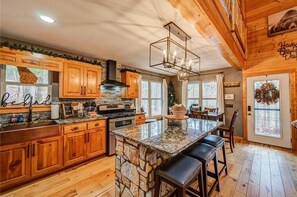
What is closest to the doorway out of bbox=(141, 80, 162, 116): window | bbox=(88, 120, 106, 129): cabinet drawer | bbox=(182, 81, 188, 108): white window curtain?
bbox=(182, 81, 188, 108): white window curtain

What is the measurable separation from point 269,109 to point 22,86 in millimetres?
6187

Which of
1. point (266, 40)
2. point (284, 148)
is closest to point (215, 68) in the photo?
point (266, 40)

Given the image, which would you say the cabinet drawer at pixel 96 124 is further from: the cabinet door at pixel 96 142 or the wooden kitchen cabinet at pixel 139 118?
the wooden kitchen cabinet at pixel 139 118

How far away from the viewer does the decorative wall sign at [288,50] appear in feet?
11.6

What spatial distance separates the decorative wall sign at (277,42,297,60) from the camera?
3.52m

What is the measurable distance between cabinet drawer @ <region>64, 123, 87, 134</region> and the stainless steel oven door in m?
0.64

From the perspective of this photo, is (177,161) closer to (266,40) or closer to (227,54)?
(227,54)

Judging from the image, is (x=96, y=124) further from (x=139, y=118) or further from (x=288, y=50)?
(x=288, y=50)

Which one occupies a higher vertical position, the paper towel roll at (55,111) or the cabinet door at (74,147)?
the paper towel roll at (55,111)

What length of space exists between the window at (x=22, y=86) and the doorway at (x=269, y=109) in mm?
5593

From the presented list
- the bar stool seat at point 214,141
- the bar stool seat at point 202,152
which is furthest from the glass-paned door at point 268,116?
the bar stool seat at point 202,152

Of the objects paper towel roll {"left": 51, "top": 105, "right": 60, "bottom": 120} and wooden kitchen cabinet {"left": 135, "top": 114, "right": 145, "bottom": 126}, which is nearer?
paper towel roll {"left": 51, "top": 105, "right": 60, "bottom": 120}

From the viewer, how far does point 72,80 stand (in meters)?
3.11

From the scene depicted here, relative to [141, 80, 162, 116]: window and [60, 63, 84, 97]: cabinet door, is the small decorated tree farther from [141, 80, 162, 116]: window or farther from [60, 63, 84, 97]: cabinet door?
[60, 63, 84, 97]: cabinet door
